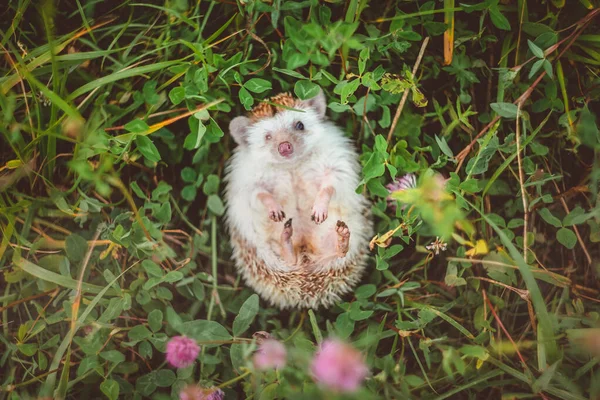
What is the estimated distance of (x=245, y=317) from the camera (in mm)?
2543

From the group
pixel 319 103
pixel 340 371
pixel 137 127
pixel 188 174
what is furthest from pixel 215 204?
pixel 340 371

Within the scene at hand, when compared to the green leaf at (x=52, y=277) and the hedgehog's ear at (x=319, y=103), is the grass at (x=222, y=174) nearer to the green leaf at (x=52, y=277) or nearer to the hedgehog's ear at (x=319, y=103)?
the green leaf at (x=52, y=277)

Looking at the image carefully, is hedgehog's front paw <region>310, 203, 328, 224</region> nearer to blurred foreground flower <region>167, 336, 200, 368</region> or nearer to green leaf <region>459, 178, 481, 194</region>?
green leaf <region>459, 178, 481, 194</region>

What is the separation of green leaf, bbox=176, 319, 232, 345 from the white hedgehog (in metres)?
0.43

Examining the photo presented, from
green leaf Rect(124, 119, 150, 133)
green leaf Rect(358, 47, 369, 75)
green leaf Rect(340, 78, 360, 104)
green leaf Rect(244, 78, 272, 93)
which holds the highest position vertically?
green leaf Rect(358, 47, 369, 75)

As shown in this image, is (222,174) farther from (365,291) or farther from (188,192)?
(365,291)

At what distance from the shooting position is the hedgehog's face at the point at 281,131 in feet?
9.07

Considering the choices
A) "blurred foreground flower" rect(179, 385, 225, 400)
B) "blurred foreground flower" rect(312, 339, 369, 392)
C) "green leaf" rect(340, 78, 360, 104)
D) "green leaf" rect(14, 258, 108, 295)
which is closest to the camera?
"blurred foreground flower" rect(312, 339, 369, 392)

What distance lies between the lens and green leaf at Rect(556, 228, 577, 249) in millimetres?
2650

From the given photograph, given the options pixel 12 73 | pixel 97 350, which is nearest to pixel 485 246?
pixel 97 350

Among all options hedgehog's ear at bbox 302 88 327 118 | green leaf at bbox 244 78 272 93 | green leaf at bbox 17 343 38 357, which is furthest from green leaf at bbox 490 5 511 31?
green leaf at bbox 17 343 38 357

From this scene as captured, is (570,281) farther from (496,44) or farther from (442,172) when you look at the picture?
(496,44)

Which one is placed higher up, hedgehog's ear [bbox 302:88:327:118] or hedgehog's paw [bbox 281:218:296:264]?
hedgehog's ear [bbox 302:88:327:118]

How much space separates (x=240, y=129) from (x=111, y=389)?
5.23ft
